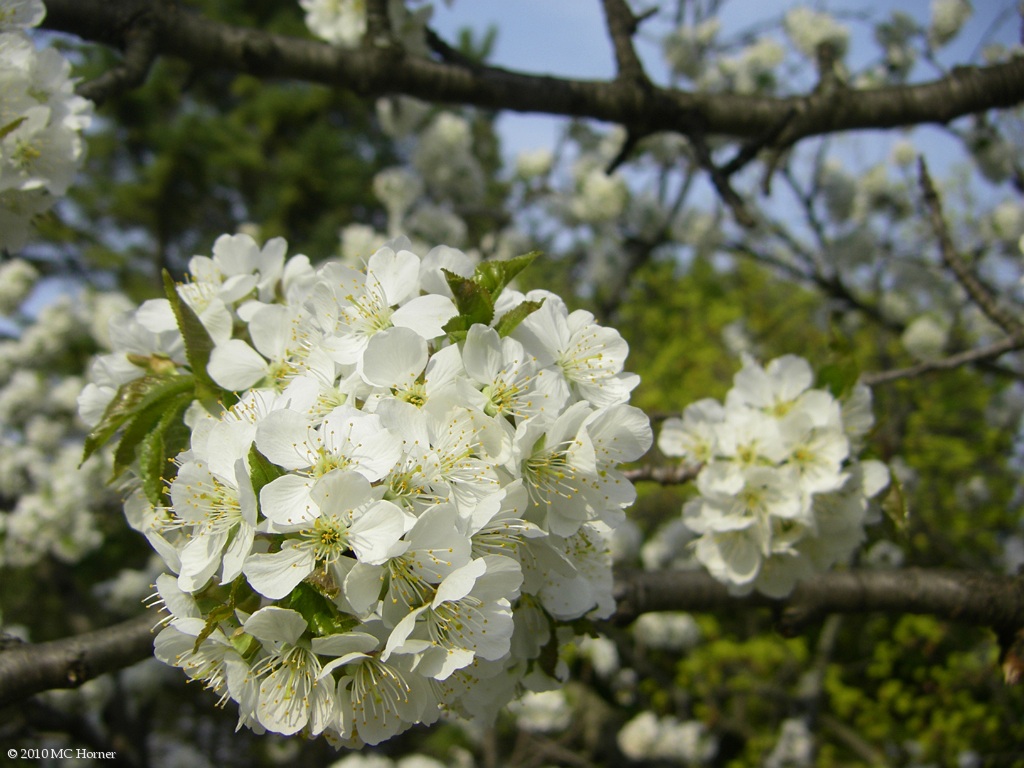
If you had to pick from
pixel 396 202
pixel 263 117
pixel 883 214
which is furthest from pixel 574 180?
pixel 263 117

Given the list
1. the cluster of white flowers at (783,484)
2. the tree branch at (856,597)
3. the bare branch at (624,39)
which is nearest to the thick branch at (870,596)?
the tree branch at (856,597)

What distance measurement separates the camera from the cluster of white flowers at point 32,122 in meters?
1.50

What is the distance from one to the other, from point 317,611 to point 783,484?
1096 millimetres

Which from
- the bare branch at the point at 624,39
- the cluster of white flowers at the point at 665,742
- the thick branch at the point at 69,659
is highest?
the bare branch at the point at 624,39

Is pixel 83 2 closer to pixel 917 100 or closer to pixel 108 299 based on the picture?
pixel 917 100

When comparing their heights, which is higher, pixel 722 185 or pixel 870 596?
pixel 722 185

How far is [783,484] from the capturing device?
158 cm

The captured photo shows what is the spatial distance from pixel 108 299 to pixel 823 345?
5625mm

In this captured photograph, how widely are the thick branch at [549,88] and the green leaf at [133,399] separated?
1153 mm

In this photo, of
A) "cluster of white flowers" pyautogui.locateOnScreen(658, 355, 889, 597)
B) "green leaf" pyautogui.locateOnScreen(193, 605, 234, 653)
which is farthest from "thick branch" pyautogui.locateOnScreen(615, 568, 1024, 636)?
"green leaf" pyautogui.locateOnScreen(193, 605, 234, 653)

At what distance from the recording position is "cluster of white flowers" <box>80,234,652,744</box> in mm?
916

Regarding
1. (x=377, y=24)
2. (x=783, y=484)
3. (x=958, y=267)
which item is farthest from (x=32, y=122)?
(x=958, y=267)

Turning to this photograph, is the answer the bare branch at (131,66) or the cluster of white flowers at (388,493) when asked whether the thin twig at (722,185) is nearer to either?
the cluster of white flowers at (388,493)

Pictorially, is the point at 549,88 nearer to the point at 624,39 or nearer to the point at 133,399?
the point at 624,39
